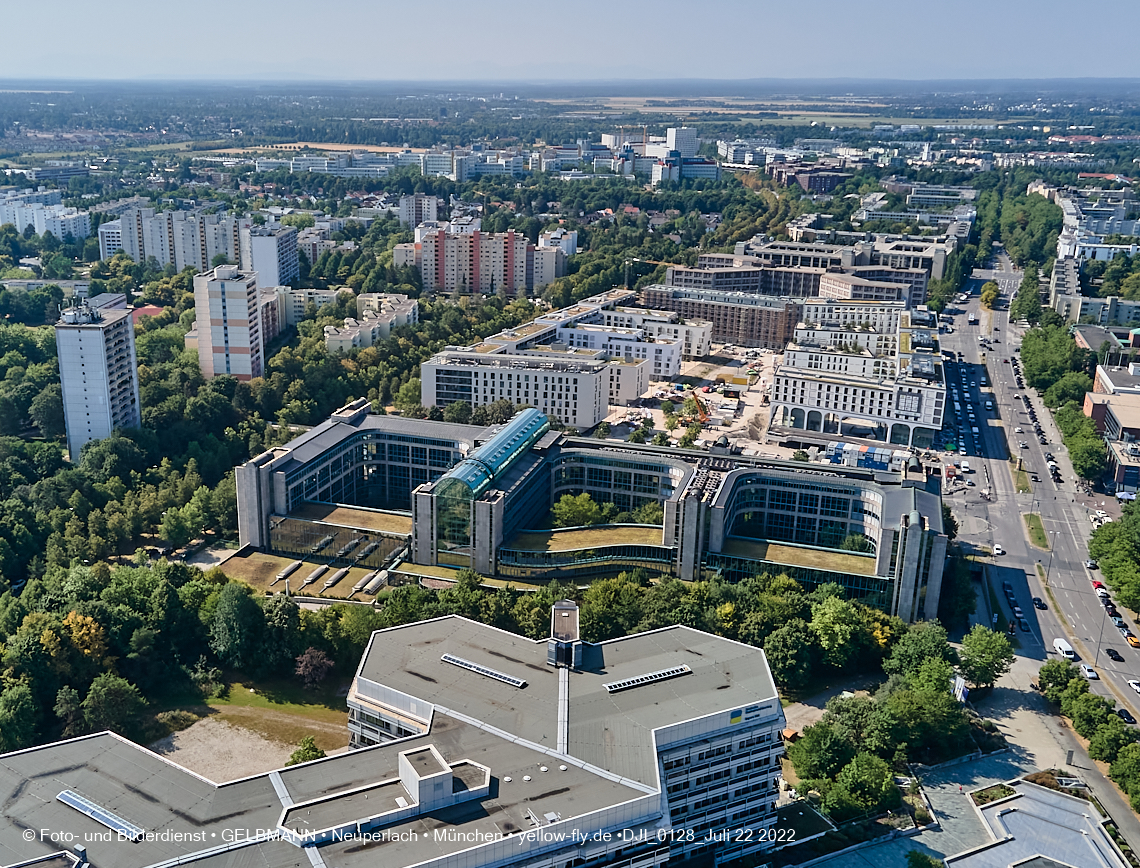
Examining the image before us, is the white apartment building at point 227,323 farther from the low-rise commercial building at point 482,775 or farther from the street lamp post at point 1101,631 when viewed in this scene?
the street lamp post at point 1101,631

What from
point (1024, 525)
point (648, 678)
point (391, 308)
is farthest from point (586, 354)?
point (648, 678)

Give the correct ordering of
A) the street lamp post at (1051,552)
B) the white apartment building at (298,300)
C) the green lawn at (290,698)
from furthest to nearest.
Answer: the white apartment building at (298,300)
the street lamp post at (1051,552)
the green lawn at (290,698)

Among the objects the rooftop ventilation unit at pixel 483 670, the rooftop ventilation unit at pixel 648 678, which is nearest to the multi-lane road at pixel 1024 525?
the rooftop ventilation unit at pixel 648 678

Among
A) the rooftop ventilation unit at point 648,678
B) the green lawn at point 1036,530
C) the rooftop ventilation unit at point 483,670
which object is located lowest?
the green lawn at point 1036,530

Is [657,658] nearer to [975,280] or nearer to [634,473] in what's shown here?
[634,473]

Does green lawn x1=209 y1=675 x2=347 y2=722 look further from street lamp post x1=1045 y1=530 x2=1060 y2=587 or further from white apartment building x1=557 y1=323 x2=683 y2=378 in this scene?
white apartment building x1=557 y1=323 x2=683 y2=378

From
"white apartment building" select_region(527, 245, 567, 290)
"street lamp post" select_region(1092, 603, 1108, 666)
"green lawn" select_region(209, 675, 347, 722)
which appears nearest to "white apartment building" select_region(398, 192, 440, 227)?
"white apartment building" select_region(527, 245, 567, 290)
